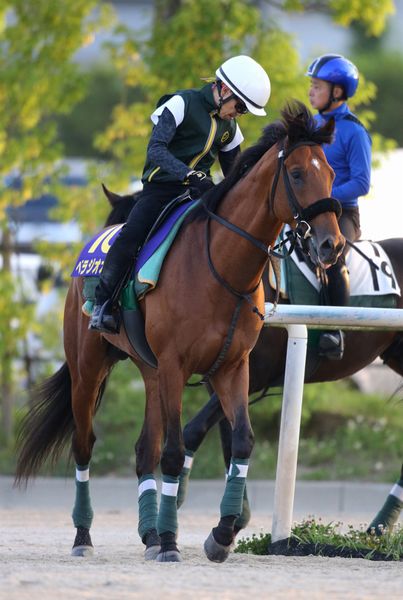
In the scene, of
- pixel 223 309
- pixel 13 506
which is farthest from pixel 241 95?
pixel 13 506

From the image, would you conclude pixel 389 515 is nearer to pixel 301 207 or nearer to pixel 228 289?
pixel 228 289

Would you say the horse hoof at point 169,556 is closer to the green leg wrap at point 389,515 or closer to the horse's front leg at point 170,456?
the horse's front leg at point 170,456

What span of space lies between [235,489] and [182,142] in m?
1.92

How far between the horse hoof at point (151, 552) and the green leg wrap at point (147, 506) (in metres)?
0.16

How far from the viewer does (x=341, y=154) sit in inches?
345

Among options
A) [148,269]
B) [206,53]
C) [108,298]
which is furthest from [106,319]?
[206,53]

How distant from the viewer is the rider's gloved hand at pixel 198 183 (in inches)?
268

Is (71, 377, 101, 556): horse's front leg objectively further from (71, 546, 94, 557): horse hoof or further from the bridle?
the bridle

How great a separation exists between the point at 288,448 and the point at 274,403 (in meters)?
5.00

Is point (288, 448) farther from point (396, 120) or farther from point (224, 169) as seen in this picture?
point (396, 120)

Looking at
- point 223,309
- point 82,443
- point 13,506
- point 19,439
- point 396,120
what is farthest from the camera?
Result: point 396,120

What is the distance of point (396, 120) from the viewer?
95.7 feet

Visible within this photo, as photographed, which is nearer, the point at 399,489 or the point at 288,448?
the point at 288,448

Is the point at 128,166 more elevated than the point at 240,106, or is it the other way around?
the point at 128,166
